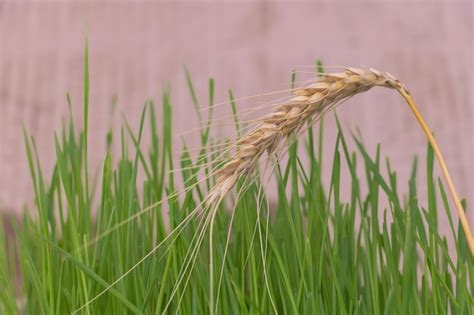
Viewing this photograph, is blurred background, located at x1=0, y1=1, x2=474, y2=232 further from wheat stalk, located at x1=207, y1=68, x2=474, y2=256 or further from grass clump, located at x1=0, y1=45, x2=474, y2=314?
wheat stalk, located at x1=207, y1=68, x2=474, y2=256

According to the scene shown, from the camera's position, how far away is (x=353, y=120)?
2455 millimetres

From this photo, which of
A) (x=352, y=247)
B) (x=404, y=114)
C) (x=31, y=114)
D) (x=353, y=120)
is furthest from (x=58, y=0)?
(x=352, y=247)

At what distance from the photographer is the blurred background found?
249 centimetres

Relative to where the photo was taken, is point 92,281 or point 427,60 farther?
point 427,60

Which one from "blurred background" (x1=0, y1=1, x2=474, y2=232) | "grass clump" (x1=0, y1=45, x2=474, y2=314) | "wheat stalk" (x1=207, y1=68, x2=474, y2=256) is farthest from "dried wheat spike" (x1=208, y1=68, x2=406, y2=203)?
"blurred background" (x1=0, y1=1, x2=474, y2=232)

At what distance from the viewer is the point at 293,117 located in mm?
598

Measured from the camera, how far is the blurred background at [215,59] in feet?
8.16

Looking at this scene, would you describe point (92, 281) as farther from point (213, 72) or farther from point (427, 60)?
point (427, 60)

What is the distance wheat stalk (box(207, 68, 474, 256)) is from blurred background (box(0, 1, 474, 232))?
186cm

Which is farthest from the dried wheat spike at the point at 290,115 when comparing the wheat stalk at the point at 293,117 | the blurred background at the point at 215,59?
the blurred background at the point at 215,59

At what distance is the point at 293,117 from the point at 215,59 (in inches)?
77.2

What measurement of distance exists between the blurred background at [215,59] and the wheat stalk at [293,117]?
1857 millimetres

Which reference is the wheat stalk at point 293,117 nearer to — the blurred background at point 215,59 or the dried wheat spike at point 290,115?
the dried wheat spike at point 290,115

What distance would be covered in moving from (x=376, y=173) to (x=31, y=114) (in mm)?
Result: 1970
